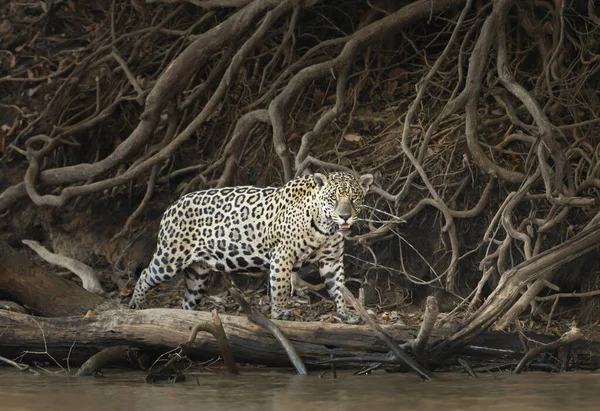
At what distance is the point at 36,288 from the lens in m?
7.90

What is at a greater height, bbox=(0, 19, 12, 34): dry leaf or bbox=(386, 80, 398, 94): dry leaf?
bbox=(0, 19, 12, 34): dry leaf

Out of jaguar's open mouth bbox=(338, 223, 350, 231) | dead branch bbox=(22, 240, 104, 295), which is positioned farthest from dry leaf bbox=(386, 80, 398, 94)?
dead branch bbox=(22, 240, 104, 295)

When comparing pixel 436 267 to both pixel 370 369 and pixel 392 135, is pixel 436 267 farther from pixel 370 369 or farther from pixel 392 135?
pixel 370 369

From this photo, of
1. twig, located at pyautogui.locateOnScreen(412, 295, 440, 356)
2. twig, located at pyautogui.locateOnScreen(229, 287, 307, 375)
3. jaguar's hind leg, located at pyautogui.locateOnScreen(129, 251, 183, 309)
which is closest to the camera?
twig, located at pyautogui.locateOnScreen(412, 295, 440, 356)

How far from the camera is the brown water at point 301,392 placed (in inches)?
219

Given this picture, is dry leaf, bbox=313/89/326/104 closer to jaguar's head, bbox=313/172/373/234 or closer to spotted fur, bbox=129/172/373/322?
spotted fur, bbox=129/172/373/322

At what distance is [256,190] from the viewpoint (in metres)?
8.51

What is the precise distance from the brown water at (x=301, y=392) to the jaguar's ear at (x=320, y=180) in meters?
1.43

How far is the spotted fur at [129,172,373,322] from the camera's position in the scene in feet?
25.4

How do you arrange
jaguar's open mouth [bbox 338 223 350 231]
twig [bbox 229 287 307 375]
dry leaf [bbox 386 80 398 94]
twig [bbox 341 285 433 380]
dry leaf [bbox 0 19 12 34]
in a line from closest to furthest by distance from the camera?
twig [bbox 341 285 433 380]
twig [bbox 229 287 307 375]
jaguar's open mouth [bbox 338 223 350 231]
dry leaf [bbox 386 80 398 94]
dry leaf [bbox 0 19 12 34]

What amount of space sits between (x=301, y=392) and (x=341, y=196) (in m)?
1.85

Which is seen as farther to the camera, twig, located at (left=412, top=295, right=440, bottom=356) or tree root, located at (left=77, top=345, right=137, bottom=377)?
tree root, located at (left=77, top=345, right=137, bottom=377)

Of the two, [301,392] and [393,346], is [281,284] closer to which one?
[393,346]

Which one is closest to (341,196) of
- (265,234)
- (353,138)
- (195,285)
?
(265,234)
